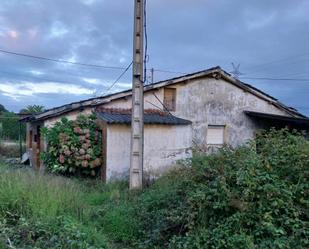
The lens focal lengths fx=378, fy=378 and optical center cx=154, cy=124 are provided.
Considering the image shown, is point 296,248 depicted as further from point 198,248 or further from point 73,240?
point 73,240

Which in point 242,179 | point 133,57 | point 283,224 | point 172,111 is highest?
point 133,57

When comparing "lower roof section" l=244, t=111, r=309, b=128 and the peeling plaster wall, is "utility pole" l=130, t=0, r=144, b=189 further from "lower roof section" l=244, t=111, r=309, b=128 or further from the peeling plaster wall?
"lower roof section" l=244, t=111, r=309, b=128

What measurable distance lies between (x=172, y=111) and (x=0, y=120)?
2004 cm

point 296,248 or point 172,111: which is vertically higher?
point 172,111

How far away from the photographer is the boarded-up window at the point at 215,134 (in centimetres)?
1747

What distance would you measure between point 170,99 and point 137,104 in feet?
18.5

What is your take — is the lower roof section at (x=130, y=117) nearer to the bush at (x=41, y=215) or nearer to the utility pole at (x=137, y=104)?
the utility pole at (x=137, y=104)

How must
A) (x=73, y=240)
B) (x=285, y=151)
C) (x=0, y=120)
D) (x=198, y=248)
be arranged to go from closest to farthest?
1. (x=73, y=240)
2. (x=198, y=248)
3. (x=285, y=151)
4. (x=0, y=120)

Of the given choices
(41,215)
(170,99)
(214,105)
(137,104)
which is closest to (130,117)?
(170,99)

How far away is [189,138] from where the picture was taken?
16.3 meters

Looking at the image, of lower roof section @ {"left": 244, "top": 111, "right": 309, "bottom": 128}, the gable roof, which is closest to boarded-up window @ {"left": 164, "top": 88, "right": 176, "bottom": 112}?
the gable roof

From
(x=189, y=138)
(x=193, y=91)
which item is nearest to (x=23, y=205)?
(x=189, y=138)

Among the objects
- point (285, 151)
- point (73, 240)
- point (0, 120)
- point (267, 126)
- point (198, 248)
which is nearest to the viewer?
point (73, 240)

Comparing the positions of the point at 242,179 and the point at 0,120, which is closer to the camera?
Answer: the point at 242,179
